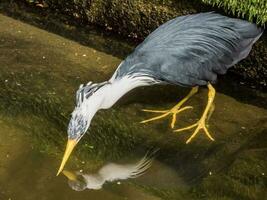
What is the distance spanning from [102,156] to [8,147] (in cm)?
49

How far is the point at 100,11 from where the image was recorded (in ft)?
13.6

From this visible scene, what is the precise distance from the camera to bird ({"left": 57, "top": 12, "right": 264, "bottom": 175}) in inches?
127

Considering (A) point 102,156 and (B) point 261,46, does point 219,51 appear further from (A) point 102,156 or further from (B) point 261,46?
(A) point 102,156

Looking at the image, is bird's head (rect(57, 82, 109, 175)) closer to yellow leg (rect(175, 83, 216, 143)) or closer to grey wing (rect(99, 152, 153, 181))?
grey wing (rect(99, 152, 153, 181))

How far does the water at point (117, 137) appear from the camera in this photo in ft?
9.47

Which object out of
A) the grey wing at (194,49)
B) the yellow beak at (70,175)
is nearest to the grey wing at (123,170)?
the yellow beak at (70,175)

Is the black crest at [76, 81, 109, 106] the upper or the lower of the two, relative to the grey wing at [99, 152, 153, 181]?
upper

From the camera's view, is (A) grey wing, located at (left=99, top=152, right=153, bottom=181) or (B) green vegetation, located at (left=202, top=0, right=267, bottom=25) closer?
(A) grey wing, located at (left=99, top=152, right=153, bottom=181)

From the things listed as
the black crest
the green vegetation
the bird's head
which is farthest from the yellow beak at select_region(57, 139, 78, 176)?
the green vegetation

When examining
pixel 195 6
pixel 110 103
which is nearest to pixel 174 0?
pixel 195 6

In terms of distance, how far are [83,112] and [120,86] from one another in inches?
15.0

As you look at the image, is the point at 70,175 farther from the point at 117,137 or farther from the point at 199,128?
the point at 199,128

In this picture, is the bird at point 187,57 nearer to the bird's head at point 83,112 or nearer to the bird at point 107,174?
the bird's head at point 83,112

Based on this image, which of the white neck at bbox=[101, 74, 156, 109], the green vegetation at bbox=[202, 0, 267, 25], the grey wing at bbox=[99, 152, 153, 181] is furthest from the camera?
the green vegetation at bbox=[202, 0, 267, 25]
